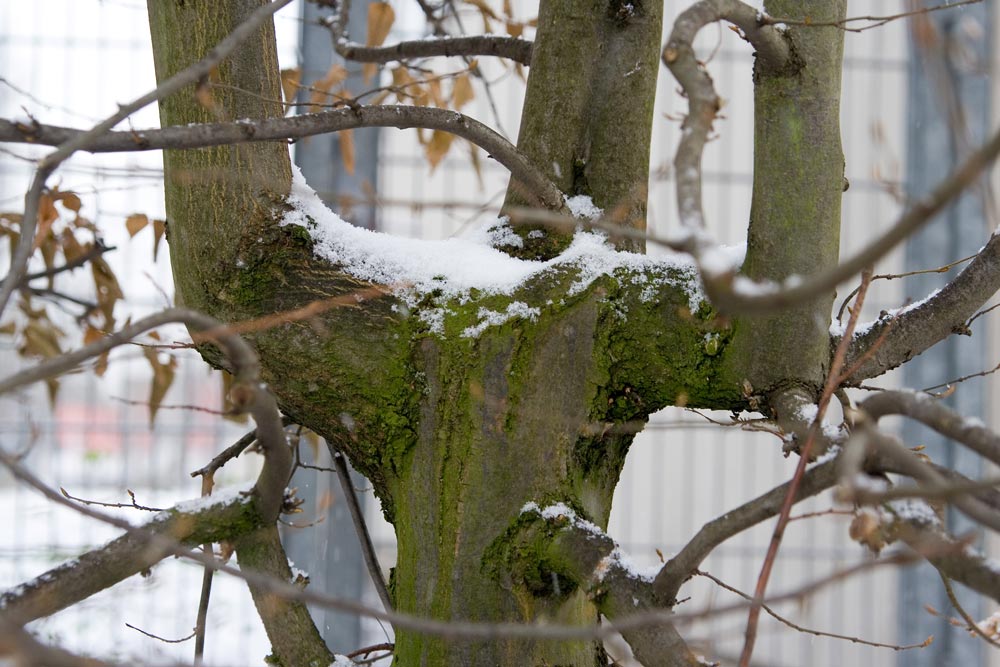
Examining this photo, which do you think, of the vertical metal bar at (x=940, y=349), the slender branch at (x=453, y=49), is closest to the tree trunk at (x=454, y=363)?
the slender branch at (x=453, y=49)

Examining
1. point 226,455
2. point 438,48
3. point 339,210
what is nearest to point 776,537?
point 226,455

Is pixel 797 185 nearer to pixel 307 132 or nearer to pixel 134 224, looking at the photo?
pixel 307 132

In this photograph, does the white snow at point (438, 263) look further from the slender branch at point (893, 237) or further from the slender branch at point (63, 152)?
the slender branch at point (893, 237)

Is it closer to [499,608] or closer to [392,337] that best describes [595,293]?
[392,337]

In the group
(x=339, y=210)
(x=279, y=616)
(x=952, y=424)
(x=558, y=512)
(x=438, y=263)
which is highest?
(x=339, y=210)

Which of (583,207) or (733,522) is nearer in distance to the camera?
(733,522)

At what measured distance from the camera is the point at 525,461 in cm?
79

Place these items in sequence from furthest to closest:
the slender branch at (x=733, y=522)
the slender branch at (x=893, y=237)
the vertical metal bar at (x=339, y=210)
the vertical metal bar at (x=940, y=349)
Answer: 1. the vertical metal bar at (x=940, y=349)
2. the vertical metal bar at (x=339, y=210)
3. the slender branch at (x=733, y=522)
4. the slender branch at (x=893, y=237)

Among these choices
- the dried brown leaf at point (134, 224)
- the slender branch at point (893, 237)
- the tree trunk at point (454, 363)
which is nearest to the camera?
the slender branch at point (893, 237)

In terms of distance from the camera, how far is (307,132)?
0.67 meters

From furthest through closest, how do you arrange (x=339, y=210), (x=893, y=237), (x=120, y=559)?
(x=339, y=210) < (x=120, y=559) < (x=893, y=237)

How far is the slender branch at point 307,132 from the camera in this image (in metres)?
0.58

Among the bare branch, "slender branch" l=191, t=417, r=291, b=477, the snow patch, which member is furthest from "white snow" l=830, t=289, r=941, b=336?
"slender branch" l=191, t=417, r=291, b=477

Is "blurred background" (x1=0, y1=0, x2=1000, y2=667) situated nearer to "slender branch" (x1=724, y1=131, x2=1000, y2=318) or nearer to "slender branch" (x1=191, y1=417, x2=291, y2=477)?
"slender branch" (x1=191, y1=417, x2=291, y2=477)
